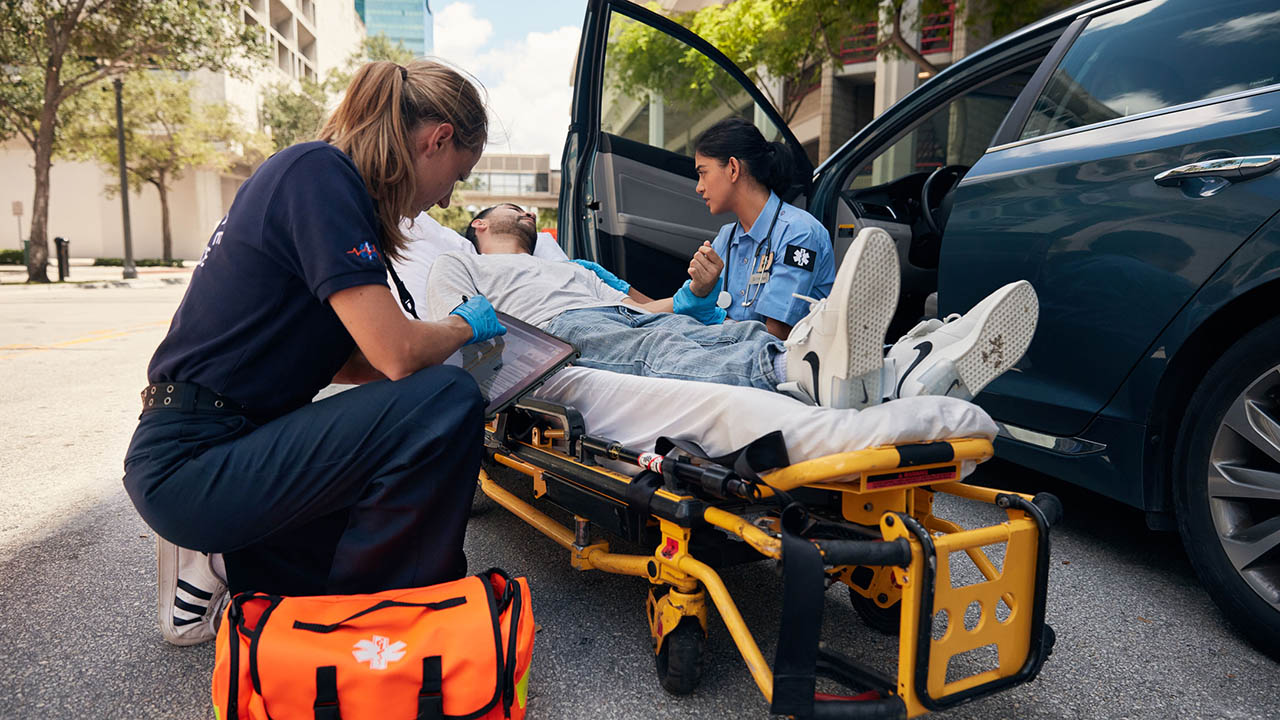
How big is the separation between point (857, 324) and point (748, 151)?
5.44 feet

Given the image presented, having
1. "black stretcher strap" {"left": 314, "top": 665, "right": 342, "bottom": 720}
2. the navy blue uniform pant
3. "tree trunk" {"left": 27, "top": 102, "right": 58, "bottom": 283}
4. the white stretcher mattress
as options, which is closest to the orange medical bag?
"black stretcher strap" {"left": 314, "top": 665, "right": 342, "bottom": 720}

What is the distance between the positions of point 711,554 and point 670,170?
2.90m

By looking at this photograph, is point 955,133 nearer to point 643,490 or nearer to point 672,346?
point 672,346

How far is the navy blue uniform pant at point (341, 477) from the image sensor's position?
5.75ft

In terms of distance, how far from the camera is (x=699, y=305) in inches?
123

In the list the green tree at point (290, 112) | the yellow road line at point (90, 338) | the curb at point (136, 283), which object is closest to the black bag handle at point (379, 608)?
the yellow road line at point (90, 338)

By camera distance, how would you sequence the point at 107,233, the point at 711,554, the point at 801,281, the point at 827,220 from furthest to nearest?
the point at 107,233
the point at 827,220
the point at 801,281
the point at 711,554

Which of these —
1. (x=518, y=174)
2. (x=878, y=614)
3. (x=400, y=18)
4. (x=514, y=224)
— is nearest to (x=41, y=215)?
(x=514, y=224)

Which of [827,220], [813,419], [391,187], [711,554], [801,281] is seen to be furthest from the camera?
[827,220]

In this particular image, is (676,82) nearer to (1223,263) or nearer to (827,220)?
(827,220)

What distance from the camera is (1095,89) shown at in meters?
2.55

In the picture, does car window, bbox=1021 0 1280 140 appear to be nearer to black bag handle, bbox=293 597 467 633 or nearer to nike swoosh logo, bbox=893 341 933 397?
nike swoosh logo, bbox=893 341 933 397

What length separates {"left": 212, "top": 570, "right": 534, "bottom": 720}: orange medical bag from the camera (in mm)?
1531

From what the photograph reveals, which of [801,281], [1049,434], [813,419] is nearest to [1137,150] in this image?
[1049,434]
